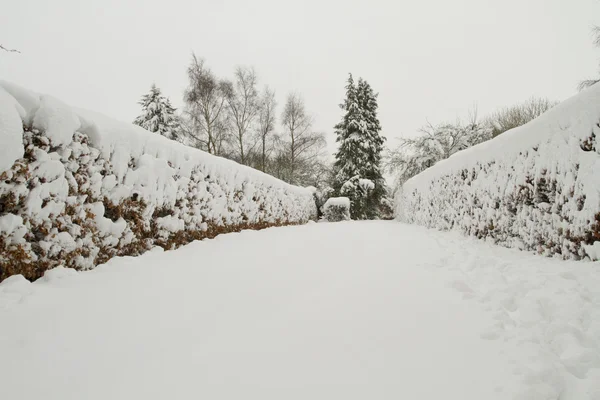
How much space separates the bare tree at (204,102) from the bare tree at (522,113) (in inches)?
705

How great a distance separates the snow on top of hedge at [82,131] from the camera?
147cm

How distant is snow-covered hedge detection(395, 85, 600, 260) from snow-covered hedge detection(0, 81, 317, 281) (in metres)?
4.18

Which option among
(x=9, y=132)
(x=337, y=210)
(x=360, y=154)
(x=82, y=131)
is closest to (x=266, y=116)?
(x=360, y=154)

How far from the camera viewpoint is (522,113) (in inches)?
670

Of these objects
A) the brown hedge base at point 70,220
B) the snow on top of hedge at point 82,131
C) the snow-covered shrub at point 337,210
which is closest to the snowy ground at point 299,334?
the brown hedge base at point 70,220

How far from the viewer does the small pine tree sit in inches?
627

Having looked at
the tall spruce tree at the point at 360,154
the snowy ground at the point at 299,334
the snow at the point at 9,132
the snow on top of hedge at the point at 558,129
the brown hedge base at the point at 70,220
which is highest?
the tall spruce tree at the point at 360,154

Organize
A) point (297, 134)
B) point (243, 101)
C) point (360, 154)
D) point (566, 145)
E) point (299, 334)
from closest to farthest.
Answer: point (299, 334), point (566, 145), point (360, 154), point (243, 101), point (297, 134)

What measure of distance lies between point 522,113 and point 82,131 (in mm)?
24032

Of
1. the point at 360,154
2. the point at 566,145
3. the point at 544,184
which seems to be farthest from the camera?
the point at 360,154

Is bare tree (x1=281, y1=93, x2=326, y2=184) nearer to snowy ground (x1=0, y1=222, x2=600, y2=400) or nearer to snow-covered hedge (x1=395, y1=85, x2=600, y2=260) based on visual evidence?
snow-covered hedge (x1=395, y1=85, x2=600, y2=260)

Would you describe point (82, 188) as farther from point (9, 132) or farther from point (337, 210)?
point (337, 210)

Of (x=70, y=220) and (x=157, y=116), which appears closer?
(x=70, y=220)

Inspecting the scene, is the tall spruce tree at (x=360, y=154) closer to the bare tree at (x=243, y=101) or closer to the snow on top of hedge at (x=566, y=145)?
the bare tree at (x=243, y=101)
